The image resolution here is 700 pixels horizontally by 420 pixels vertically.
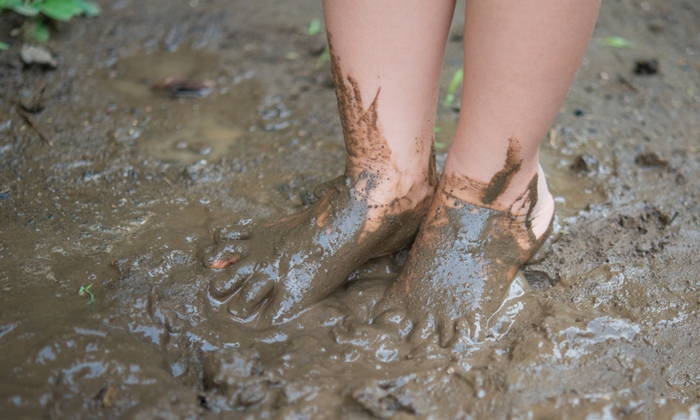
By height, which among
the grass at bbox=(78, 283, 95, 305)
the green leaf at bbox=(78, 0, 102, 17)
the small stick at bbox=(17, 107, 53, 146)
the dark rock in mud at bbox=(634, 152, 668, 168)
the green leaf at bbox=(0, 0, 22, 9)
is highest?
the green leaf at bbox=(0, 0, 22, 9)

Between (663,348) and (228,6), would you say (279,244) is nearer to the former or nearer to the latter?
(663,348)

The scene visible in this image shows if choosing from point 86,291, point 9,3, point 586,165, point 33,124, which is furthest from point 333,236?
point 9,3

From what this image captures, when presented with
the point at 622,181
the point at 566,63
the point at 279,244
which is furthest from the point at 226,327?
the point at 622,181

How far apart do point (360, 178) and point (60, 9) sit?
6.86 feet

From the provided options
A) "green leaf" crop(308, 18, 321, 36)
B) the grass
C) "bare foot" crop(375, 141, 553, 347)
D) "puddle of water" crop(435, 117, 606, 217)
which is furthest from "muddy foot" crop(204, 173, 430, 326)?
"green leaf" crop(308, 18, 321, 36)

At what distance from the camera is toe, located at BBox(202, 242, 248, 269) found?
5.23 ft

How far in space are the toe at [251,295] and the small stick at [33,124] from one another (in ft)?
3.96

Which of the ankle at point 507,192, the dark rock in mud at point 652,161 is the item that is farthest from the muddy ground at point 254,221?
the ankle at point 507,192

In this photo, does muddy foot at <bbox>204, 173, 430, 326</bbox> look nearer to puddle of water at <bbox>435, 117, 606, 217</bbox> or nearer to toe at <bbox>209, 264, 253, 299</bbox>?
toe at <bbox>209, 264, 253, 299</bbox>

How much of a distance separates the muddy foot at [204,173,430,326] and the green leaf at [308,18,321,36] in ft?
5.42

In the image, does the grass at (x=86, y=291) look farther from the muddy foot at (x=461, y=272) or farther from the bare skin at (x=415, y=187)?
the muddy foot at (x=461, y=272)

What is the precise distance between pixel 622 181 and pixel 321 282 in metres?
1.28

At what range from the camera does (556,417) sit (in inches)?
50.4

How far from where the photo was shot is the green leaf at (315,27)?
303cm
